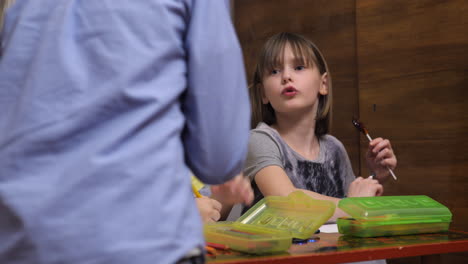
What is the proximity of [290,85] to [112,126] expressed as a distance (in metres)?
1.08

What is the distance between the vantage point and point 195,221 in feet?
1.88

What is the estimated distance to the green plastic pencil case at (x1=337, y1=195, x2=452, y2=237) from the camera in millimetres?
1025

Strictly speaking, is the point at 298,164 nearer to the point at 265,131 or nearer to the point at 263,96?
the point at 265,131

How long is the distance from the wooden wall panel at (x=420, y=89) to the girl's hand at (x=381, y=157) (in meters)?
0.31

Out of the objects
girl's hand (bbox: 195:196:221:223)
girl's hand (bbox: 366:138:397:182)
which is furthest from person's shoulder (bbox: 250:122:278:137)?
girl's hand (bbox: 195:196:221:223)

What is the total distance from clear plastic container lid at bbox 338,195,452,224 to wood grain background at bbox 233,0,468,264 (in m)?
0.70

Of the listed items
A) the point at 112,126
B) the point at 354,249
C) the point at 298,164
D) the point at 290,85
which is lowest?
the point at 298,164

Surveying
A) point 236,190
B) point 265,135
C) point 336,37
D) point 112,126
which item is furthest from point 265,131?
A: point 112,126

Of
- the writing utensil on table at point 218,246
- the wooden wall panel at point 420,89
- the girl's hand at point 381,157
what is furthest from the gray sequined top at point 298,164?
the writing utensil on table at point 218,246

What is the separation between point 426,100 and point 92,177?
153 cm

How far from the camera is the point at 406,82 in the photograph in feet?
6.14

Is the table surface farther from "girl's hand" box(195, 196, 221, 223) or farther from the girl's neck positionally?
the girl's neck

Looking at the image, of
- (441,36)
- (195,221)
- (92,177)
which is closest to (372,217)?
(195,221)

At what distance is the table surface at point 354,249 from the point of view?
31.7 inches
